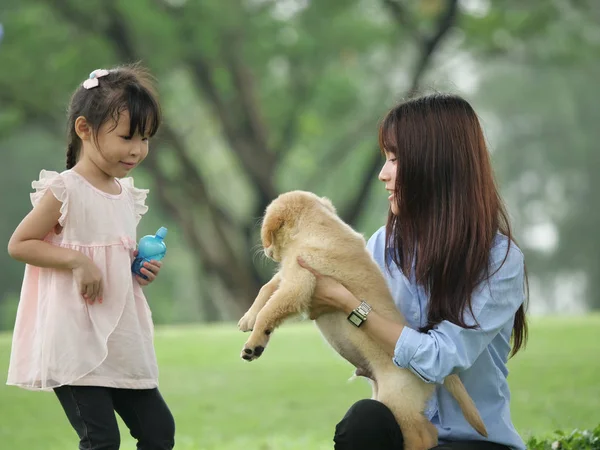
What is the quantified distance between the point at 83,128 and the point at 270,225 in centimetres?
78

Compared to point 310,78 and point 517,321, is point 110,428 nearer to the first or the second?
point 517,321

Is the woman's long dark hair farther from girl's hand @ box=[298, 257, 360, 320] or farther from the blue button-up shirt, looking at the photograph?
girl's hand @ box=[298, 257, 360, 320]

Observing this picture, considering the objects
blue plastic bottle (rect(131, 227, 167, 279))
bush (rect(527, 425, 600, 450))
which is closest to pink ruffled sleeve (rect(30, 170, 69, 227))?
blue plastic bottle (rect(131, 227, 167, 279))

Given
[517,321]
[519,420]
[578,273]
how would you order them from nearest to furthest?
[517,321], [519,420], [578,273]

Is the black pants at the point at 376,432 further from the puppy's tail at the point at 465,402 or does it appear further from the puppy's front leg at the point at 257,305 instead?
the puppy's front leg at the point at 257,305

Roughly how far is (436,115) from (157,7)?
1474 cm

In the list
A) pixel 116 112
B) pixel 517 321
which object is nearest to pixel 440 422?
pixel 517 321

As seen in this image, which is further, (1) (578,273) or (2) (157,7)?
(1) (578,273)

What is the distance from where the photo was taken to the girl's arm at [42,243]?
10.4 feet

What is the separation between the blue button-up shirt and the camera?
305 cm

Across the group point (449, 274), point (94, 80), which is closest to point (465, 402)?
point (449, 274)

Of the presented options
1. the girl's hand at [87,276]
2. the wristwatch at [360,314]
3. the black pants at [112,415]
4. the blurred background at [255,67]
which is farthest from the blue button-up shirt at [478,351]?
the blurred background at [255,67]

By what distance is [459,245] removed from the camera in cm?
321

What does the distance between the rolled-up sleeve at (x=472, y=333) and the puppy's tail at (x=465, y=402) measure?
0.04m
